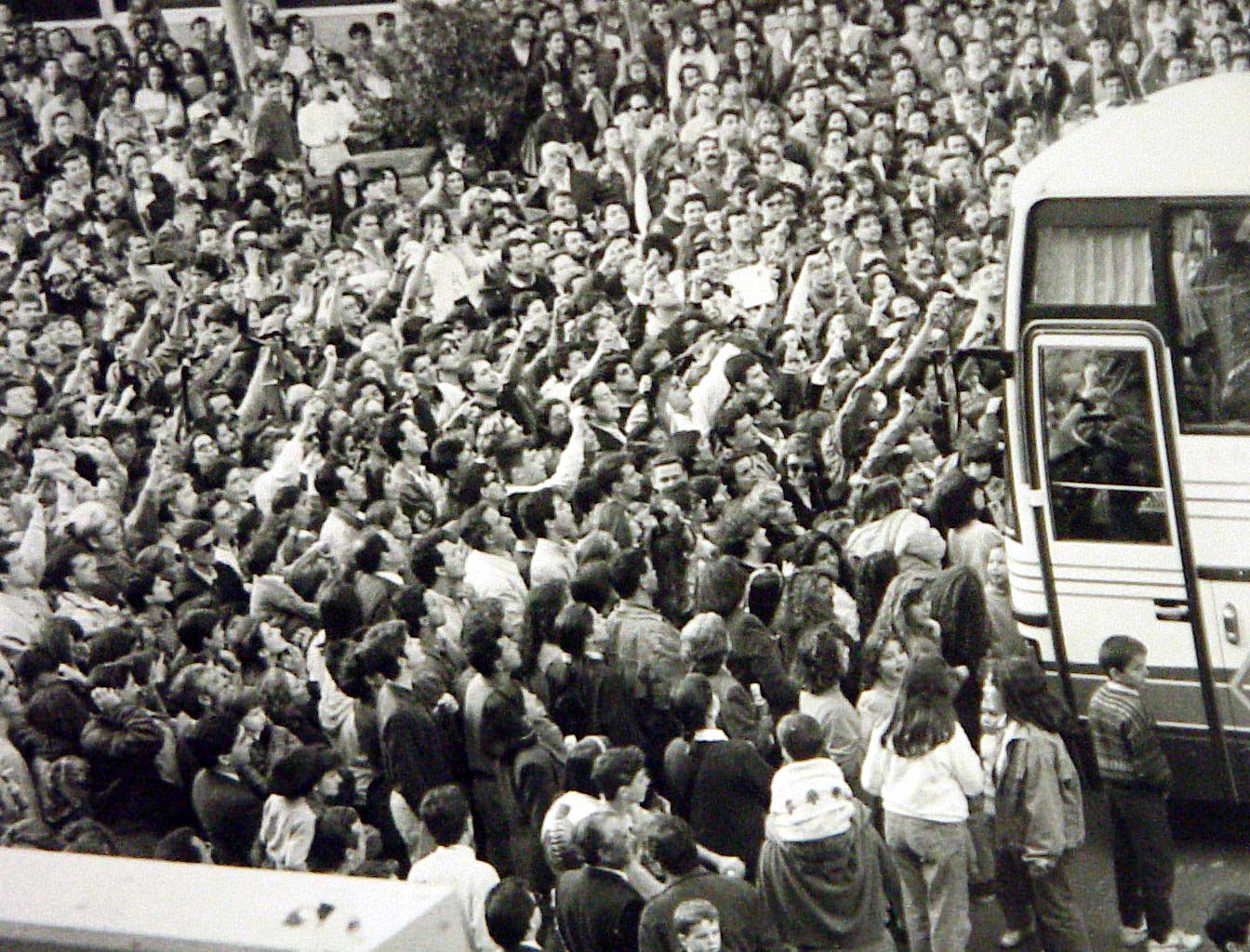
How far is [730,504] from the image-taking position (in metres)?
4.92

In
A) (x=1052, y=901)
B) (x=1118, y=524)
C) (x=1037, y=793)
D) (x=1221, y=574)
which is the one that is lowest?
(x=1052, y=901)

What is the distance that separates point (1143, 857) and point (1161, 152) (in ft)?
5.88

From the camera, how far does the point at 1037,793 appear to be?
13.2 ft

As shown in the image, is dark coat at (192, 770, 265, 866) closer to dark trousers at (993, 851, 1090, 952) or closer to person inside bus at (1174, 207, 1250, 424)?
dark trousers at (993, 851, 1090, 952)

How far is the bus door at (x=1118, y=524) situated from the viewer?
4375mm

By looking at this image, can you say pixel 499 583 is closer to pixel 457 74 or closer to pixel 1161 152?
pixel 457 74

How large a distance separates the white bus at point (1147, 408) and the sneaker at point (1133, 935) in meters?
0.40

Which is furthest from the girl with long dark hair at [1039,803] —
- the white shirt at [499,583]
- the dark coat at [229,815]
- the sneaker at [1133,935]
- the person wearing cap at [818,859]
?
the dark coat at [229,815]

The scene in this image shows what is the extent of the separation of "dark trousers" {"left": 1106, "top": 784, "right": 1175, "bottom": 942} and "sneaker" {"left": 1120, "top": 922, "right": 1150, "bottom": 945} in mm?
12

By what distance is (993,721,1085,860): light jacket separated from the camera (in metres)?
4.03

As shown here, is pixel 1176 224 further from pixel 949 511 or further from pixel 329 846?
pixel 329 846

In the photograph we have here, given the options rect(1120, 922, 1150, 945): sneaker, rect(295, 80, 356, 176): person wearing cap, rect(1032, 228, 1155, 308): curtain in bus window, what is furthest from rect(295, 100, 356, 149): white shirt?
rect(1120, 922, 1150, 945): sneaker

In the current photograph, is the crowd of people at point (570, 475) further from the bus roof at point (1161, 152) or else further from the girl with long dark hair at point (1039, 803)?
the bus roof at point (1161, 152)

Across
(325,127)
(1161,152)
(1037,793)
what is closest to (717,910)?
(1037,793)
